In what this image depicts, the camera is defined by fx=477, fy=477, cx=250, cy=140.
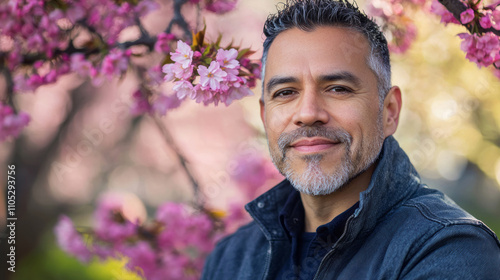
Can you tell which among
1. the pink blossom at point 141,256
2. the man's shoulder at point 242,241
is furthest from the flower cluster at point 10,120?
the man's shoulder at point 242,241

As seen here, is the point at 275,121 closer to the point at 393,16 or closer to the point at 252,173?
the point at 393,16

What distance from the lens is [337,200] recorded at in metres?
2.02

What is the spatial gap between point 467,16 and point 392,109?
487mm

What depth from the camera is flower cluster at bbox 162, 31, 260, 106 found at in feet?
6.09

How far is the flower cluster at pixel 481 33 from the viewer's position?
187cm

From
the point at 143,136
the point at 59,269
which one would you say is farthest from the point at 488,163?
the point at 59,269

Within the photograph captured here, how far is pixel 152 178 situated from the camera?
387 inches

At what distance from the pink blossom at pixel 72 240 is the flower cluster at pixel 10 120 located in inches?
35.9

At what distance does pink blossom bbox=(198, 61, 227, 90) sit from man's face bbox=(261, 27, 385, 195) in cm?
27

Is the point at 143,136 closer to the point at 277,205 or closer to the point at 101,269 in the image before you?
the point at 101,269

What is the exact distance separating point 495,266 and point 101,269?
234 inches

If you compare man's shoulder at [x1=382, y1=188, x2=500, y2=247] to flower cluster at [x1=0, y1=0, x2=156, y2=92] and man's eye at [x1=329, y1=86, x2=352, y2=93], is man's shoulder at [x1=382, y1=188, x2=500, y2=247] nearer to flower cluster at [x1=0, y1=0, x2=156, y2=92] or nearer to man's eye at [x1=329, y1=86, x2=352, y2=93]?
man's eye at [x1=329, y1=86, x2=352, y2=93]

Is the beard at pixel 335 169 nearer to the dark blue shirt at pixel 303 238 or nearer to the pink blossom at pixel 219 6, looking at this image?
the dark blue shirt at pixel 303 238

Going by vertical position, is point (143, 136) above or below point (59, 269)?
above
